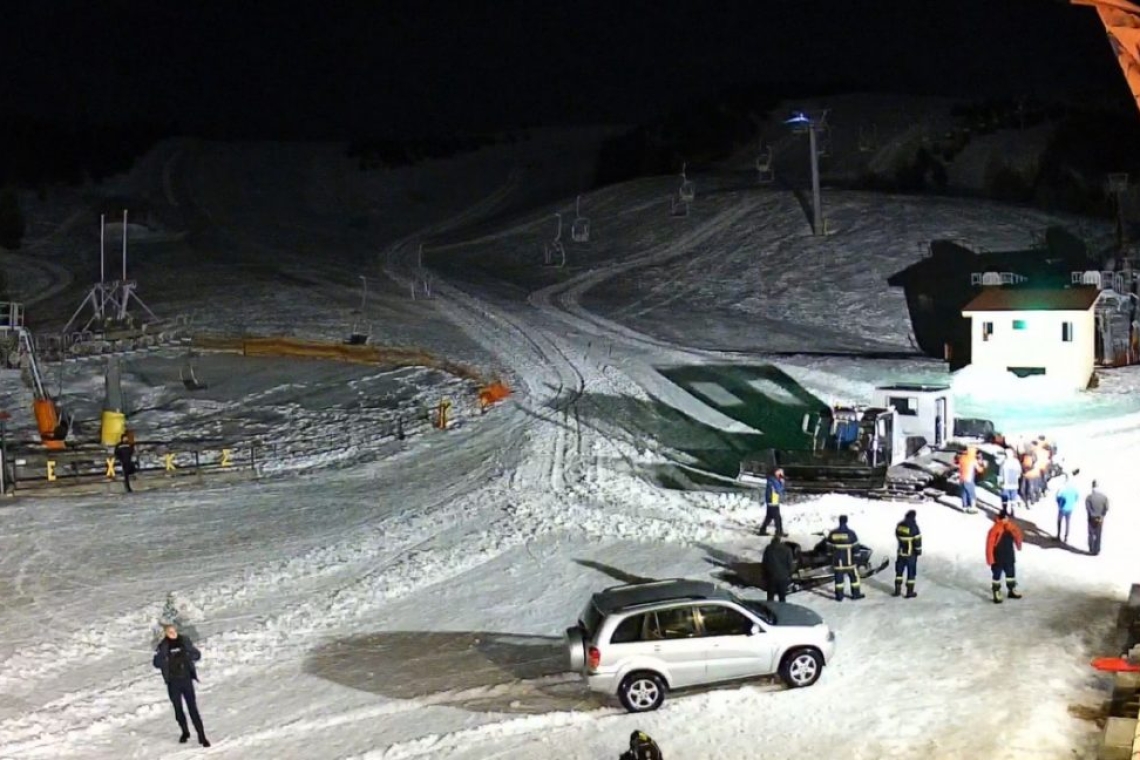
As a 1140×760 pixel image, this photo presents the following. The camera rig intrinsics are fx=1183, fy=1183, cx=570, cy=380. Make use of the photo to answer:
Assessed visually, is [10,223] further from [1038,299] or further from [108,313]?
[1038,299]

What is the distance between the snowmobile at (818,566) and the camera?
17.8m

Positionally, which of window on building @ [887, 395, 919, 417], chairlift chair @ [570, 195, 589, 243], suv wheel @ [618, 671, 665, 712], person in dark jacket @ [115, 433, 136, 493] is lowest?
suv wheel @ [618, 671, 665, 712]

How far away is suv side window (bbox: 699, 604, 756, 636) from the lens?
13867 millimetres

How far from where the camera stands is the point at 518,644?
16.5m

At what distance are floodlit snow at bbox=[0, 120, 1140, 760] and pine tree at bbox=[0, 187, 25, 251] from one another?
2370cm

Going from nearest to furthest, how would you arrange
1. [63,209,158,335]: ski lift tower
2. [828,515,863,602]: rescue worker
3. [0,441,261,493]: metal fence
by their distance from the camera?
1. [828,515,863,602]: rescue worker
2. [0,441,261,493]: metal fence
3. [63,209,158,335]: ski lift tower

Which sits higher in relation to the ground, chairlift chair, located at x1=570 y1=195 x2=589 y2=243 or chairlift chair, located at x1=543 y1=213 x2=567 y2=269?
chairlift chair, located at x1=570 y1=195 x2=589 y2=243

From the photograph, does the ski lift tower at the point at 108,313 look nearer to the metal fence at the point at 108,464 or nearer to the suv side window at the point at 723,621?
the metal fence at the point at 108,464

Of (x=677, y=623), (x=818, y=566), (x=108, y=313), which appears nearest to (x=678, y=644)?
(x=677, y=623)

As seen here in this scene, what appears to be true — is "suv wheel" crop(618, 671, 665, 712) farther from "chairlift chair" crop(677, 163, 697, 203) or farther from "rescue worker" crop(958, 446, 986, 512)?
"chairlift chair" crop(677, 163, 697, 203)

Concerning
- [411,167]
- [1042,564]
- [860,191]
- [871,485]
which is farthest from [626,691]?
[411,167]

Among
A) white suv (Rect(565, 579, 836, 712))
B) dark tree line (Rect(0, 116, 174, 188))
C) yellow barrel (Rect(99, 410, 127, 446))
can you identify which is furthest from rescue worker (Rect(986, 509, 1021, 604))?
dark tree line (Rect(0, 116, 174, 188))

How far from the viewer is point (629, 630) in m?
13.7

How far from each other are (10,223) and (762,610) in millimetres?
69436
